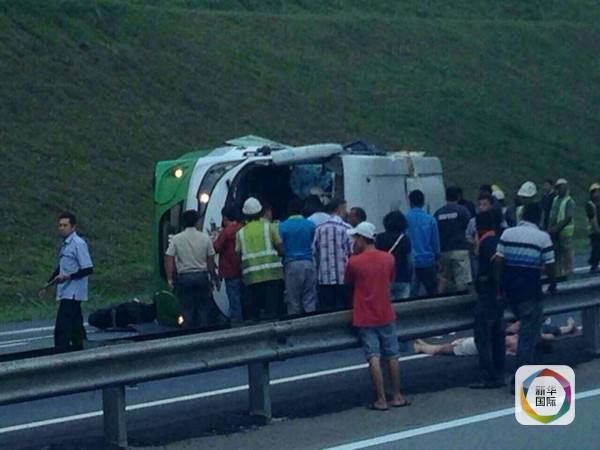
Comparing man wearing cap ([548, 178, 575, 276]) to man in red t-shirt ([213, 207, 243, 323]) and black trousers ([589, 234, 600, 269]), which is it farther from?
man in red t-shirt ([213, 207, 243, 323])

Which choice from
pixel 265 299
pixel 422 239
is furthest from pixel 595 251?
pixel 265 299

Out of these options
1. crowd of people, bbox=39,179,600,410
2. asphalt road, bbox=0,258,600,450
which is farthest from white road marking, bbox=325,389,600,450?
crowd of people, bbox=39,179,600,410

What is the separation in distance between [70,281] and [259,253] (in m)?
2.15

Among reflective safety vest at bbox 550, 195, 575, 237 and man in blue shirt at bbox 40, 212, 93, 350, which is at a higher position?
reflective safety vest at bbox 550, 195, 575, 237

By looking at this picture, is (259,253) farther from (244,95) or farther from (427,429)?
(244,95)

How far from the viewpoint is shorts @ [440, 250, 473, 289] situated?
1667 cm

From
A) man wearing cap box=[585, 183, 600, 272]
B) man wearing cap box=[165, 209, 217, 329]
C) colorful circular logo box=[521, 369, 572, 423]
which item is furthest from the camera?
man wearing cap box=[585, 183, 600, 272]

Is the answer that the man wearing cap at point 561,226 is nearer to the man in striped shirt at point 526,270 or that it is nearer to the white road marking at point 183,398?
the white road marking at point 183,398

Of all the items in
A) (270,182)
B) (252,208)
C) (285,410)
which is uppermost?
(270,182)

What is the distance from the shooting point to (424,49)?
1767 inches

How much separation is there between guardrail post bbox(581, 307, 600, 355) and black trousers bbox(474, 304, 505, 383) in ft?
6.11

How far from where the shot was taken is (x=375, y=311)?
1188 centimetres

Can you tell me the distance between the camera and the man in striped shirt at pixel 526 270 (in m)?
12.5

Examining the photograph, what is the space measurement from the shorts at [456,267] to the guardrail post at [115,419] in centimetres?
693
